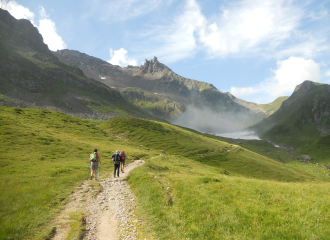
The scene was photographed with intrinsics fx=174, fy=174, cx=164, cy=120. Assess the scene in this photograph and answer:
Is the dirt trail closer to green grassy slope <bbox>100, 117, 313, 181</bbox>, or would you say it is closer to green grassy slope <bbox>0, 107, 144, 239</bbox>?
green grassy slope <bbox>0, 107, 144, 239</bbox>

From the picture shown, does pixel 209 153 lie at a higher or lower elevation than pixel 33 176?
lower

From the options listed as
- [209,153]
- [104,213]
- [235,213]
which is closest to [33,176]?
[104,213]

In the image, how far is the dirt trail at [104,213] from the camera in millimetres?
11086

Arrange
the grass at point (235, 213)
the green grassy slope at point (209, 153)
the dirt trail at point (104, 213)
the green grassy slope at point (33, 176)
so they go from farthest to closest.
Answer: the green grassy slope at point (209, 153)
the green grassy slope at point (33, 176)
the dirt trail at point (104, 213)
the grass at point (235, 213)

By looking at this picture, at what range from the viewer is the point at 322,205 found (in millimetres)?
10977

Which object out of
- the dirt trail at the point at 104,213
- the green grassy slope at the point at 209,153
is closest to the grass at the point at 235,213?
the dirt trail at the point at 104,213

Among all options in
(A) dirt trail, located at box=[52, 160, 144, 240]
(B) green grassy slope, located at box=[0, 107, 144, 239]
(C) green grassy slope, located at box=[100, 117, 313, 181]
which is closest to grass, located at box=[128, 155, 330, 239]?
(A) dirt trail, located at box=[52, 160, 144, 240]

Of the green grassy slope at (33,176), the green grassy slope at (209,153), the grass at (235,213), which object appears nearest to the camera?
the grass at (235,213)

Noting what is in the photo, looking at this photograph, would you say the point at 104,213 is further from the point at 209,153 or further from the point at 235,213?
the point at 209,153

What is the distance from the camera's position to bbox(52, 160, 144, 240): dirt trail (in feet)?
36.4

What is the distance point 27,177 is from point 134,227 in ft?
62.0

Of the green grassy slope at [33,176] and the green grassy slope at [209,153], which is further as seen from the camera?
the green grassy slope at [209,153]

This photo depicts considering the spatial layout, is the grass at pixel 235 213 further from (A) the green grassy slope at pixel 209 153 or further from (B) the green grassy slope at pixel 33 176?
(A) the green grassy slope at pixel 209 153

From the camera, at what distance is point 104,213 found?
14.5 m
